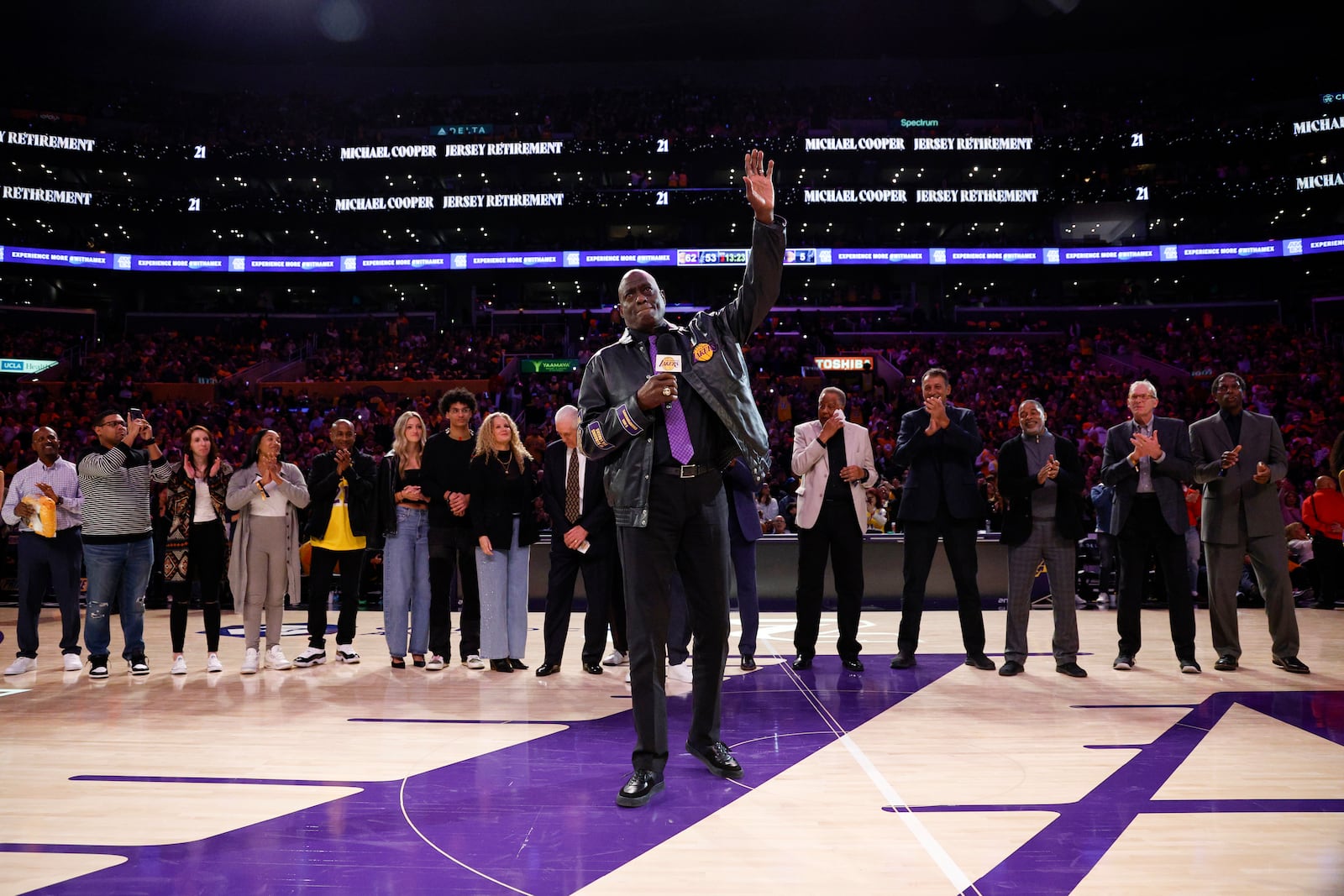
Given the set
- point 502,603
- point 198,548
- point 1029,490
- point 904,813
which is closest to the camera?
point 904,813

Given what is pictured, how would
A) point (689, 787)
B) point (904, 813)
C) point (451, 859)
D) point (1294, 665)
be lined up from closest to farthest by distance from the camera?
point (451, 859)
point (904, 813)
point (689, 787)
point (1294, 665)

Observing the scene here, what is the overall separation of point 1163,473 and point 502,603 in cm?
428

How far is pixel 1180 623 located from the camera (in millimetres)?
5656

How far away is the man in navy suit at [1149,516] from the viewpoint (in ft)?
18.5

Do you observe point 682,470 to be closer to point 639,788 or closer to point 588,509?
point 639,788

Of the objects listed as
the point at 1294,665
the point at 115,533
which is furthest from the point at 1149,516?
the point at 115,533

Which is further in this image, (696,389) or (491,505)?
(491,505)

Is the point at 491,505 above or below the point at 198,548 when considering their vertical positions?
above

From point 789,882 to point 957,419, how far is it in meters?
4.04

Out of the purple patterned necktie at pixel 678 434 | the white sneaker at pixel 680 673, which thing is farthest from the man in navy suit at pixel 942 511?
the purple patterned necktie at pixel 678 434

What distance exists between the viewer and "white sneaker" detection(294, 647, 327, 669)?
251 inches

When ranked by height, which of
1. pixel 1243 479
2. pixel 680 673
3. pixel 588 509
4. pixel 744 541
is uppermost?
pixel 1243 479

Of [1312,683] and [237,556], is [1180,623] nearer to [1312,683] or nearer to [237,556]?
[1312,683]

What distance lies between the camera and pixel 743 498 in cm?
610
